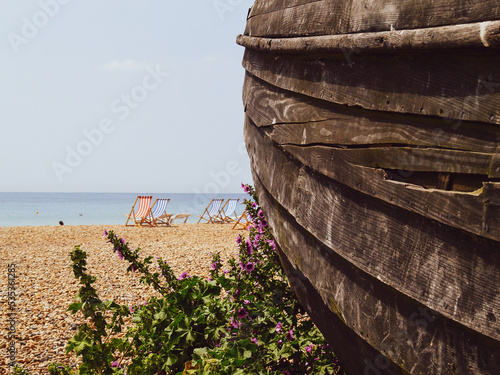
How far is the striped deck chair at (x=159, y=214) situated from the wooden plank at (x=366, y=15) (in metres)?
15.6

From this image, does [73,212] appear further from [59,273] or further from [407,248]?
[407,248]

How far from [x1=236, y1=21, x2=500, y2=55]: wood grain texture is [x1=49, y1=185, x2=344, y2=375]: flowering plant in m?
1.41

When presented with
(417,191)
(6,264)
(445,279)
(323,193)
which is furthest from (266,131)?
(6,264)

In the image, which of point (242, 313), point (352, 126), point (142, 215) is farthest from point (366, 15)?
point (142, 215)

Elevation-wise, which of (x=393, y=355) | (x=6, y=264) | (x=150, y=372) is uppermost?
(x=393, y=355)

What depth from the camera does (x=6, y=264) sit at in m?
8.79

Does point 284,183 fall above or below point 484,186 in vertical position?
below

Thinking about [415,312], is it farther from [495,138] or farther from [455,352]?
[495,138]

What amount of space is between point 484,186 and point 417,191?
185mm

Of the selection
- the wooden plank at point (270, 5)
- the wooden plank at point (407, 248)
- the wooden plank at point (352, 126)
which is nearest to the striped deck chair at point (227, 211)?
the wooden plank at point (270, 5)

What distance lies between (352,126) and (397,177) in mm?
233

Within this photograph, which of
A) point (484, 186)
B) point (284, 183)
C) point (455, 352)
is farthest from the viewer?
point (284, 183)

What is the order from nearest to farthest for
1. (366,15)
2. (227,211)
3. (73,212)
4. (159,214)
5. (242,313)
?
1. (366,15)
2. (242,313)
3. (159,214)
4. (227,211)
5. (73,212)

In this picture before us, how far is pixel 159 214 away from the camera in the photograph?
698 inches
